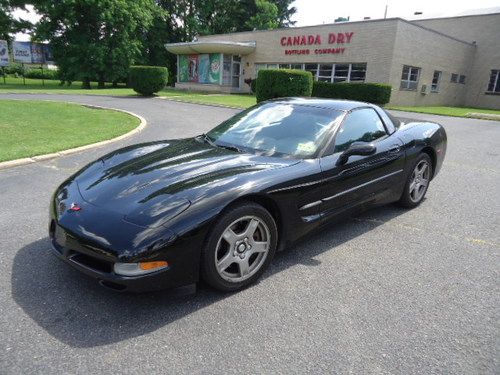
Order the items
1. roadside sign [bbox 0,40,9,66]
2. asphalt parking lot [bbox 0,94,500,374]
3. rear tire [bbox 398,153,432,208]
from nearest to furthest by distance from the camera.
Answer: asphalt parking lot [bbox 0,94,500,374] → rear tire [bbox 398,153,432,208] → roadside sign [bbox 0,40,9,66]

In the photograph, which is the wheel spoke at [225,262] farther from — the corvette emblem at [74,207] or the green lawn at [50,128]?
A: the green lawn at [50,128]

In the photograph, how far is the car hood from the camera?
2.51 metres

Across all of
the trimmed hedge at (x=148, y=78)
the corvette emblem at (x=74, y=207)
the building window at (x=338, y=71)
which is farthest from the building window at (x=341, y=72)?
the corvette emblem at (x=74, y=207)

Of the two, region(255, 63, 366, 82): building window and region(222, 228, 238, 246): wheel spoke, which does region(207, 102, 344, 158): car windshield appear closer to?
region(222, 228, 238, 246): wheel spoke

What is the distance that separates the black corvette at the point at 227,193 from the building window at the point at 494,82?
34.0 metres

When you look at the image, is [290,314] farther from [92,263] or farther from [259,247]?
[92,263]

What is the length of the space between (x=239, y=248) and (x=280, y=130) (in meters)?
1.41

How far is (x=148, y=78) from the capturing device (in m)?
19.9

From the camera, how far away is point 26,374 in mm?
1938

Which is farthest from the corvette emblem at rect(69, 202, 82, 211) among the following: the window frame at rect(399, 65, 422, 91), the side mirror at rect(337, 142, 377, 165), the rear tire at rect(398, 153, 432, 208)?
the window frame at rect(399, 65, 422, 91)

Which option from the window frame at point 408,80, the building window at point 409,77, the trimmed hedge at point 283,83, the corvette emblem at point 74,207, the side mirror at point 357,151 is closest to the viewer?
the corvette emblem at point 74,207

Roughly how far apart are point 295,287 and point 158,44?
4167cm

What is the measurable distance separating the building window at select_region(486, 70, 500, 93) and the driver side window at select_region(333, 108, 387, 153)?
3413 cm

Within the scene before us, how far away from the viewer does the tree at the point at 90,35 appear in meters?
29.4
